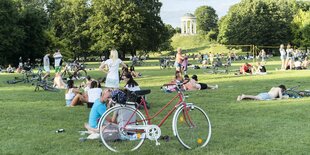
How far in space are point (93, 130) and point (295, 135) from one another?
4310 mm

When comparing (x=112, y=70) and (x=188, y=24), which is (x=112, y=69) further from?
(x=188, y=24)

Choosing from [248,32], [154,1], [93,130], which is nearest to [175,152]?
[93,130]

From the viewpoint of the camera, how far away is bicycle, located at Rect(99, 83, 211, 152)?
333 inches

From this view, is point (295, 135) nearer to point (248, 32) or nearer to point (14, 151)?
point (14, 151)

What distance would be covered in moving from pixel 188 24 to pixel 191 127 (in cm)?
15523

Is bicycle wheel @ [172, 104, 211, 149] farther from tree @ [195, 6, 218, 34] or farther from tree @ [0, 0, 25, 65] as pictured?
tree @ [195, 6, 218, 34]

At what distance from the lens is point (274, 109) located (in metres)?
13.5

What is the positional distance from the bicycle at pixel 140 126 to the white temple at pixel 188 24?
15211cm

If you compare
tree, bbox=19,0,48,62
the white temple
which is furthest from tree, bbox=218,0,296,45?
the white temple

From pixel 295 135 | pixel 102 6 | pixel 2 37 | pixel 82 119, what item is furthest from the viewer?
pixel 102 6

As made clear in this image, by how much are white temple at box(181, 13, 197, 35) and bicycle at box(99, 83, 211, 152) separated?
152 meters

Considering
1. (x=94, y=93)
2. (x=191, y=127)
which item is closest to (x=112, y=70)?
(x=94, y=93)

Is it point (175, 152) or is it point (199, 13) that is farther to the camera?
point (199, 13)

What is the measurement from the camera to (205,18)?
164000 millimetres
